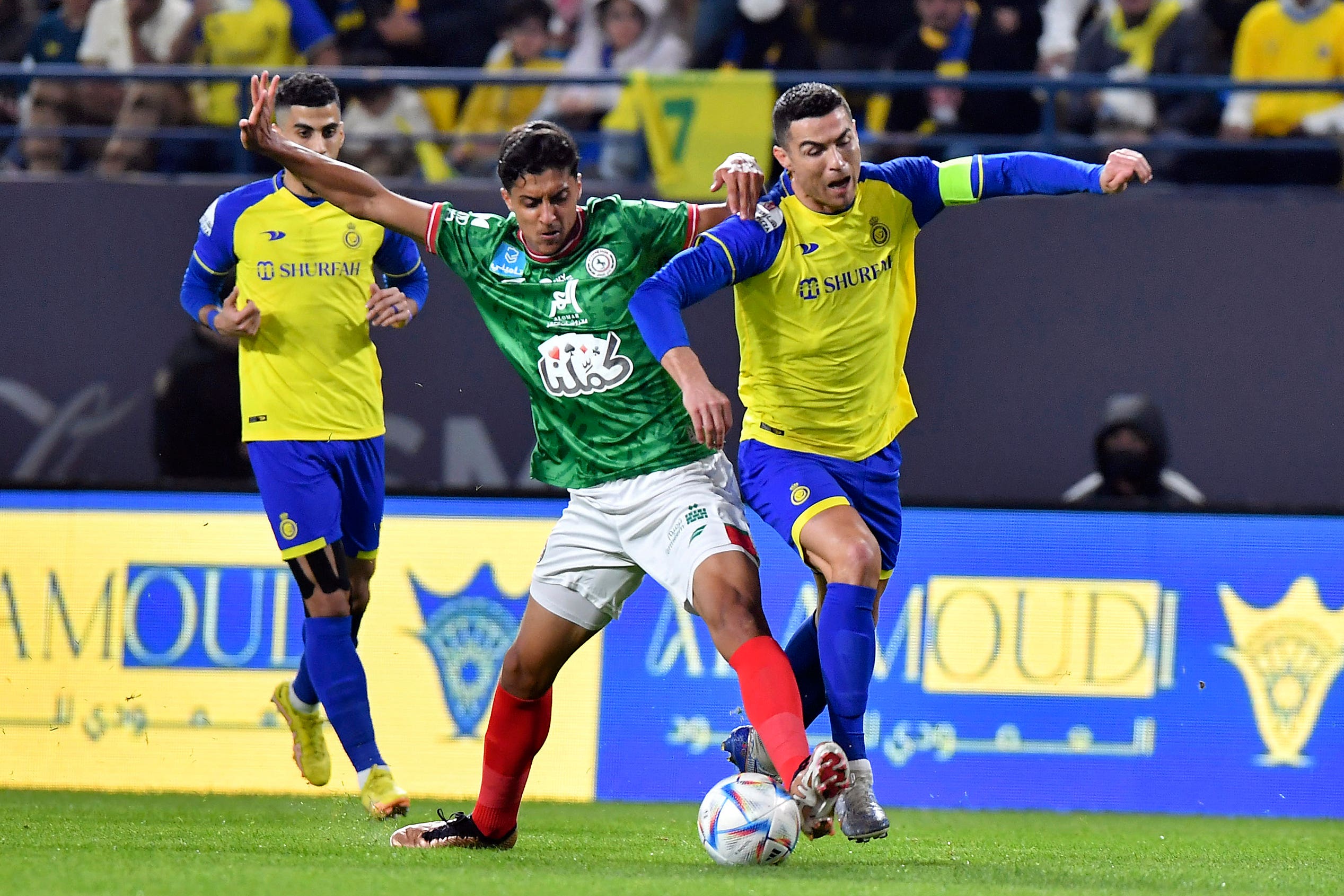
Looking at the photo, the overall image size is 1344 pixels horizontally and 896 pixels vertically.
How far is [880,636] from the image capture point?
781cm

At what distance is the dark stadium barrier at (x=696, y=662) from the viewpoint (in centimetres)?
771

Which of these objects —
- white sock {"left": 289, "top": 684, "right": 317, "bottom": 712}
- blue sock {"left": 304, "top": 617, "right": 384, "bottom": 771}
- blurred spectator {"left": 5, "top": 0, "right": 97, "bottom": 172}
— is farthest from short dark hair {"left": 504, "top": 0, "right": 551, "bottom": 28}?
blue sock {"left": 304, "top": 617, "right": 384, "bottom": 771}

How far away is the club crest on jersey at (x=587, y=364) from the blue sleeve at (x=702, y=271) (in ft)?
0.50

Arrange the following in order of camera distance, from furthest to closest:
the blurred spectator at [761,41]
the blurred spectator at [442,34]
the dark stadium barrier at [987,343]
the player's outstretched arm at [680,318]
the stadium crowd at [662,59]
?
the blurred spectator at [442,34] < the blurred spectator at [761,41] < the stadium crowd at [662,59] < the dark stadium barrier at [987,343] < the player's outstretched arm at [680,318]

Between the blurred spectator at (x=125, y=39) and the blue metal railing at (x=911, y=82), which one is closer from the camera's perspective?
the blue metal railing at (x=911, y=82)

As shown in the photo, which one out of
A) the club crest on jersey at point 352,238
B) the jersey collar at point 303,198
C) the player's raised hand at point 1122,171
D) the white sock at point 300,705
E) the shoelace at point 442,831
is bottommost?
the white sock at point 300,705

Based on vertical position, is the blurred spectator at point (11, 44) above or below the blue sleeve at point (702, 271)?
above

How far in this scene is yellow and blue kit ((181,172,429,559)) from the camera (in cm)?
675

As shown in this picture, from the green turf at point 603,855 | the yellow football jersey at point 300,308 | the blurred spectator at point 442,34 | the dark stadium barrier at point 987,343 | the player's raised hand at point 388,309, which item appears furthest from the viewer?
the blurred spectator at point 442,34

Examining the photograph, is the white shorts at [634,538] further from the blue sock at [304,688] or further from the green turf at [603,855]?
the blue sock at [304,688]

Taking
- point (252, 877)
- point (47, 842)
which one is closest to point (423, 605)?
point (47, 842)

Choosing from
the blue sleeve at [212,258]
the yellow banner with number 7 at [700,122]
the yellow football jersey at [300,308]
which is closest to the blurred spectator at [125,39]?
the yellow banner with number 7 at [700,122]

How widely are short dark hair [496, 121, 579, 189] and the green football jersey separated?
0.22m

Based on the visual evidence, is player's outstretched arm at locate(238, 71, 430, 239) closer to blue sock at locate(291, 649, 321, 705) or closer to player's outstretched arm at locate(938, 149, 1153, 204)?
player's outstretched arm at locate(938, 149, 1153, 204)
